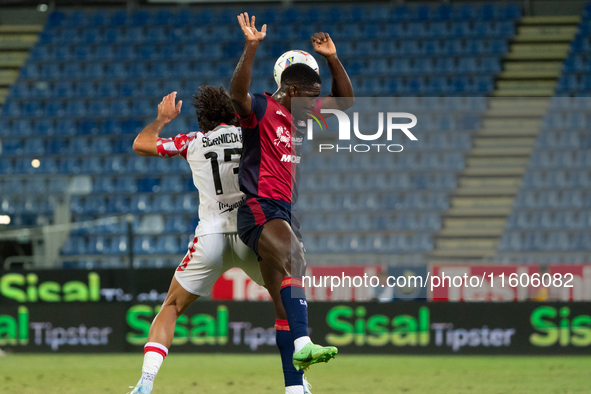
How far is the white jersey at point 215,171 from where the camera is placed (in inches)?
184

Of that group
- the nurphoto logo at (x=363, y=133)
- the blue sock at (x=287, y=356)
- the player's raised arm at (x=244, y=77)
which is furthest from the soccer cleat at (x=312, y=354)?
the nurphoto logo at (x=363, y=133)

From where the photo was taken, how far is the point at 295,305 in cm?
391

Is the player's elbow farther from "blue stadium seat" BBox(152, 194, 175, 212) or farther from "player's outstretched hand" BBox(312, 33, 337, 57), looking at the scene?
"blue stadium seat" BBox(152, 194, 175, 212)

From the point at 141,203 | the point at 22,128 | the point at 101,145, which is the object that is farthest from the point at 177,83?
the point at 22,128

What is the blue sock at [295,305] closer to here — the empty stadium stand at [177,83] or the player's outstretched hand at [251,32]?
the player's outstretched hand at [251,32]

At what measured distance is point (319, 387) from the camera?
20.2 feet

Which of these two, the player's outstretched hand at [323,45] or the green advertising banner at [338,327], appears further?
the green advertising banner at [338,327]

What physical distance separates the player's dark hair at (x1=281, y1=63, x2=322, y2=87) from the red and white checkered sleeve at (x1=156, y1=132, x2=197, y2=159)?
964mm

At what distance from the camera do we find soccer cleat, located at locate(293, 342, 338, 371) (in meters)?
3.67

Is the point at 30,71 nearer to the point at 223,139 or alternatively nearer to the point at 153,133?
the point at 153,133

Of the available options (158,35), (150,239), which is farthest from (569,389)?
(158,35)

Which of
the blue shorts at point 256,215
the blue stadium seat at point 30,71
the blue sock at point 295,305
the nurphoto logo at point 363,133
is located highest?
the blue stadium seat at point 30,71

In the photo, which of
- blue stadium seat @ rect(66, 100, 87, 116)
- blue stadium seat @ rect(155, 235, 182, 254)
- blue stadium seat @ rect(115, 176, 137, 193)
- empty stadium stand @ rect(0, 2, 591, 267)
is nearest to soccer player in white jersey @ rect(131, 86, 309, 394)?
empty stadium stand @ rect(0, 2, 591, 267)

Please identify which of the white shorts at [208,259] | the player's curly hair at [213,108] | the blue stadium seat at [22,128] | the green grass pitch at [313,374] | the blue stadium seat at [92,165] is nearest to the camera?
the white shorts at [208,259]
